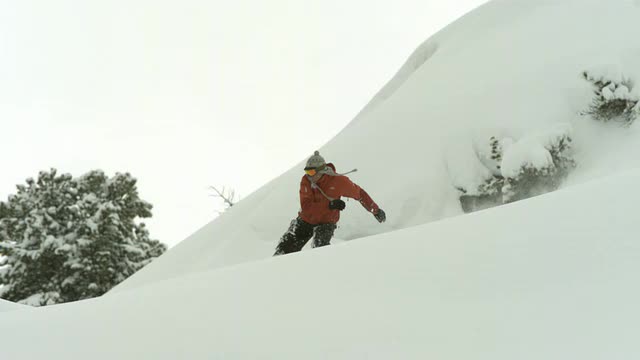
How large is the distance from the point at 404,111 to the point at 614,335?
827cm

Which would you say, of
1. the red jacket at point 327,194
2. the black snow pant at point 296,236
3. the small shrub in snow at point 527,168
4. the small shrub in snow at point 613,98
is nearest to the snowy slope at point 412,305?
the red jacket at point 327,194

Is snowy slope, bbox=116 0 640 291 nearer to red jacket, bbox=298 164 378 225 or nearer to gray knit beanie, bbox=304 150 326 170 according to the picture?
red jacket, bbox=298 164 378 225

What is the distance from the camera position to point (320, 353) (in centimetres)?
166

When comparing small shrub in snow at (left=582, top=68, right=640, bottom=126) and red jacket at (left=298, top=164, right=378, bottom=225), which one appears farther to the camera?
small shrub in snow at (left=582, top=68, right=640, bottom=126)

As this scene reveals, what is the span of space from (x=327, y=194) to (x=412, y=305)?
12.7 ft

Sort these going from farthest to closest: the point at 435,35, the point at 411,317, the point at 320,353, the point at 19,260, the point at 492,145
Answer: the point at 19,260 < the point at 435,35 < the point at 492,145 < the point at 411,317 < the point at 320,353

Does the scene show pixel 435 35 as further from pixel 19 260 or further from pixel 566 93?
pixel 19 260

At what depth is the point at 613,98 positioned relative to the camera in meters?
7.48

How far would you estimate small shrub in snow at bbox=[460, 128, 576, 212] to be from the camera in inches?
276

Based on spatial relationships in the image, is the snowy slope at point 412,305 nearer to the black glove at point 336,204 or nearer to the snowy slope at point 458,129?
the black glove at point 336,204

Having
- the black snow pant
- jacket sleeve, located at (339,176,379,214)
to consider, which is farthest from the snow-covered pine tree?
jacket sleeve, located at (339,176,379,214)

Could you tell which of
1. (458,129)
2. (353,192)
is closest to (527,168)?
(458,129)

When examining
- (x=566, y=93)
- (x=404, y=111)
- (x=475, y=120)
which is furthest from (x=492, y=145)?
(x=404, y=111)

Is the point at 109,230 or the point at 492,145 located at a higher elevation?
the point at 109,230
